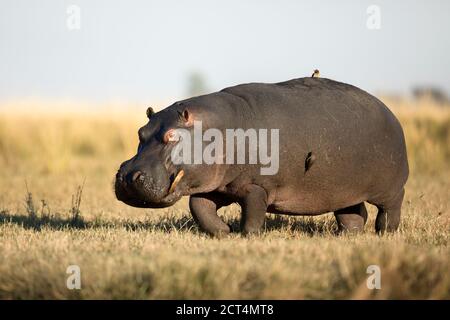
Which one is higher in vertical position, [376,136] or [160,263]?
[376,136]

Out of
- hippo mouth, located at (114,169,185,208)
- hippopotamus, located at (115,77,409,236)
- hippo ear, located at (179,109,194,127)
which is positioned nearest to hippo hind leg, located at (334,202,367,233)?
hippopotamus, located at (115,77,409,236)

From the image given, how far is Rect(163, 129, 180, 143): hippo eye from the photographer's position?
22.1ft

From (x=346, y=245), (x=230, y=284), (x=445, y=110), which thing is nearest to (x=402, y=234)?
(x=346, y=245)

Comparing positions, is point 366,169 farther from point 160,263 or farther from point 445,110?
point 445,110

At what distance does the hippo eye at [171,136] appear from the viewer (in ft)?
22.1

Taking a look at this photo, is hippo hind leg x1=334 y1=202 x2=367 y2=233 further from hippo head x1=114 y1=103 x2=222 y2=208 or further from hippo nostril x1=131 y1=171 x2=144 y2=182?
hippo nostril x1=131 y1=171 x2=144 y2=182

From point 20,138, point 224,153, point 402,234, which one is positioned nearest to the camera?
point 224,153

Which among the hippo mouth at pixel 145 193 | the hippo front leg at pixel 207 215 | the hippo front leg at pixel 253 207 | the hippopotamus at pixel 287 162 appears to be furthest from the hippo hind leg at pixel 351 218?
the hippo mouth at pixel 145 193

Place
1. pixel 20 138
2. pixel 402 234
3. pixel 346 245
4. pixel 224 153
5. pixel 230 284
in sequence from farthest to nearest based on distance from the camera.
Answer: pixel 20 138 → pixel 402 234 → pixel 224 153 → pixel 346 245 → pixel 230 284

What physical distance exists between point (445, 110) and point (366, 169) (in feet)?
35.3

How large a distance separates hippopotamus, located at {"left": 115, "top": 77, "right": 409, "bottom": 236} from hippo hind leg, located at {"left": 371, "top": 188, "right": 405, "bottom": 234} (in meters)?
0.01

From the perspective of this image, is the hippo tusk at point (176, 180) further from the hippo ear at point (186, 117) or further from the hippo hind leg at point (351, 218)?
the hippo hind leg at point (351, 218)
